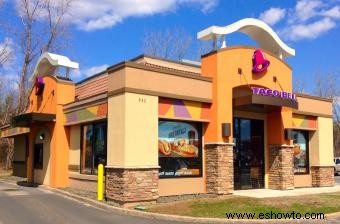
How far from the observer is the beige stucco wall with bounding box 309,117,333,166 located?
2366 centimetres

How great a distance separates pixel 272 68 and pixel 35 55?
32.3 meters

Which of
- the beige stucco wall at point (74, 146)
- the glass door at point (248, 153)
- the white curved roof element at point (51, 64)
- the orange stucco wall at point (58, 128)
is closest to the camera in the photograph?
the glass door at point (248, 153)

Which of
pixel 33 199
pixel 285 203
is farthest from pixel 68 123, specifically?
pixel 285 203

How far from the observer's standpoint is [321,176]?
76.5 feet

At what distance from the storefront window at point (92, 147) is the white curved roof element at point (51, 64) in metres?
4.47

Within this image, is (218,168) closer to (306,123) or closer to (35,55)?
(306,123)

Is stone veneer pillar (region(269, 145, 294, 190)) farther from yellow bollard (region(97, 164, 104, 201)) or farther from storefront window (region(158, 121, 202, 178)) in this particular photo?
yellow bollard (region(97, 164, 104, 201))

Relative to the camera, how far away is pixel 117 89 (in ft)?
53.5

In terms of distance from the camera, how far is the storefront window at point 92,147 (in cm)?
1864

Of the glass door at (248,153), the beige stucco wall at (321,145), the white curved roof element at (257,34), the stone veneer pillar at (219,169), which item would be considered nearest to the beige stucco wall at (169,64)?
the white curved roof element at (257,34)

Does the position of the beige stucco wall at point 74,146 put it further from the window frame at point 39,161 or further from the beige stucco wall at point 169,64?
the beige stucco wall at point 169,64

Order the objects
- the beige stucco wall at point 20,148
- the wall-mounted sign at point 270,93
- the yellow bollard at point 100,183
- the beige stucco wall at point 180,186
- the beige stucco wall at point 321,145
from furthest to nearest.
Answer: the beige stucco wall at point 20,148 < the beige stucco wall at point 321,145 < the wall-mounted sign at point 270,93 < the beige stucco wall at point 180,186 < the yellow bollard at point 100,183

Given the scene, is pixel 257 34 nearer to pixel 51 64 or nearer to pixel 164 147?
pixel 164 147

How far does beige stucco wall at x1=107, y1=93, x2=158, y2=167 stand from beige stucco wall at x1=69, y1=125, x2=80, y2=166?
16.0 feet
